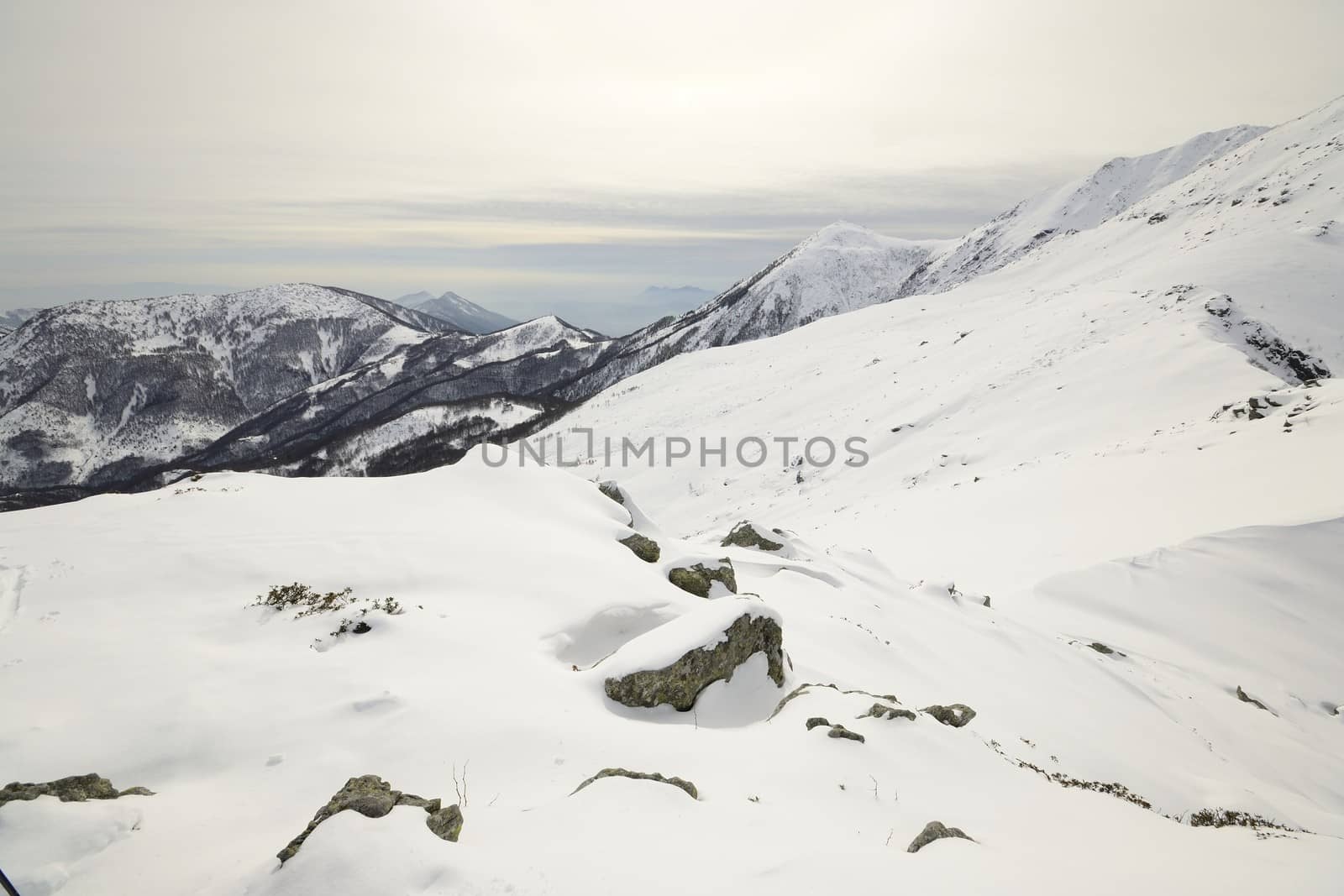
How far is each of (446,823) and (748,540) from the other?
17.0 meters

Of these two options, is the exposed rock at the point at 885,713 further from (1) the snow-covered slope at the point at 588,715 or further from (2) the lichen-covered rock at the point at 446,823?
(2) the lichen-covered rock at the point at 446,823

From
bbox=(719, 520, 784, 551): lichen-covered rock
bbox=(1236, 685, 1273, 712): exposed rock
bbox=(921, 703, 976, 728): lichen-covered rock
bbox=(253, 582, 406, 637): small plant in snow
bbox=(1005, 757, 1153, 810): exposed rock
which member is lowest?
bbox=(1236, 685, 1273, 712): exposed rock

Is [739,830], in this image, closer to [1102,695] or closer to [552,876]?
[552,876]

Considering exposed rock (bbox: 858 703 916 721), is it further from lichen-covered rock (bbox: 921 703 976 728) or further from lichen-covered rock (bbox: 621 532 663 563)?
lichen-covered rock (bbox: 621 532 663 563)

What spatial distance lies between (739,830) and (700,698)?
339 centimetres

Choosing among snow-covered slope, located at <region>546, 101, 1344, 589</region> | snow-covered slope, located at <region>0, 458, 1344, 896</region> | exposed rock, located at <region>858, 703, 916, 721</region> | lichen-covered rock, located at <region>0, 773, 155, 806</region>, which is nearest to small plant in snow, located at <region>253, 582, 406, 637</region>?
snow-covered slope, located at <region>0, 458, 1344, 896</region>

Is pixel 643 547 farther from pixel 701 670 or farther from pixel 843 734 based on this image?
pixel 843 734

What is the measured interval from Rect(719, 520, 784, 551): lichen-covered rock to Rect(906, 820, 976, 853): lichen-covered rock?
14.1 metres

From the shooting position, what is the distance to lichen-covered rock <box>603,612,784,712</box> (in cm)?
845

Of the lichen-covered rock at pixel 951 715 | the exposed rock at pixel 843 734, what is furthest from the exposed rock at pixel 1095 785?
the exposed rock at pixel 843 734

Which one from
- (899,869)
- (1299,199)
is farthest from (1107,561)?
(1299,199)

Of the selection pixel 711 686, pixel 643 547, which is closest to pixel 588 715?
pixel 711 686

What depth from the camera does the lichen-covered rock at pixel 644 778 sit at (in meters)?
6.00

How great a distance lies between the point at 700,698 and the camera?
8.80m
